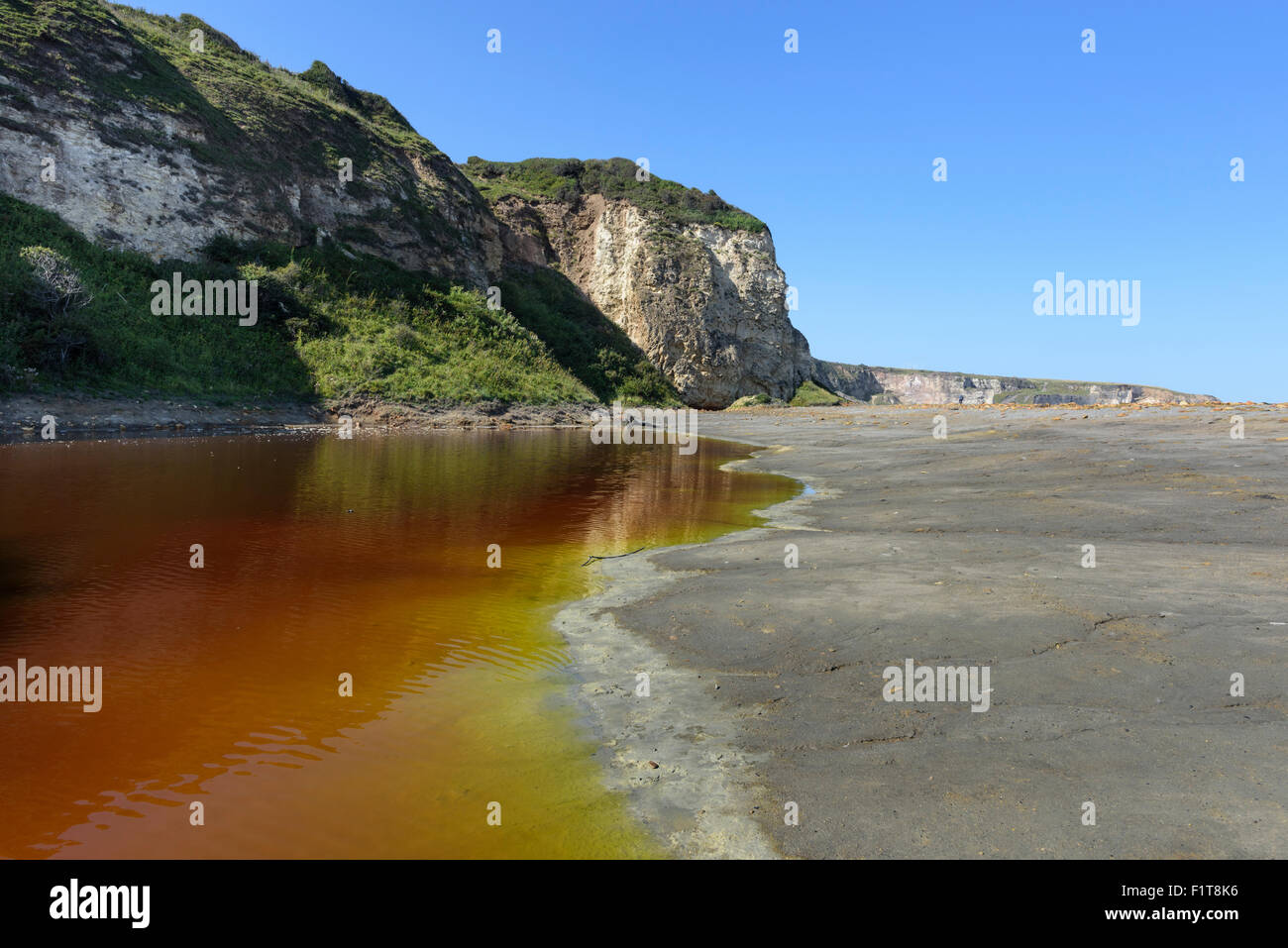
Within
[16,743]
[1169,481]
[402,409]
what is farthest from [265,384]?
[1169,481]

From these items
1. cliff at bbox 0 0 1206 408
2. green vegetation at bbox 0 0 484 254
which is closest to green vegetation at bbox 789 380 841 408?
cliff at bbox 0 0 1206 408

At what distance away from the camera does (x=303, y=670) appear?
754cm

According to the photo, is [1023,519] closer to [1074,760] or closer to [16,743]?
[1074,760]

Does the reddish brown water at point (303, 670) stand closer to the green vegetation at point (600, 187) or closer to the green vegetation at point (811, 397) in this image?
the green vegetation at point (811, 397)

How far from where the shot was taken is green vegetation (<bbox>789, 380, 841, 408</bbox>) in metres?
82.7

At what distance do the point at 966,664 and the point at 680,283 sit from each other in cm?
7605

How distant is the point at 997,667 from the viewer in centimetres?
671

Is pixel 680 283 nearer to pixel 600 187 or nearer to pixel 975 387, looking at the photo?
pixel 600 187

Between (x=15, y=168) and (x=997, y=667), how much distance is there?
52763 mm

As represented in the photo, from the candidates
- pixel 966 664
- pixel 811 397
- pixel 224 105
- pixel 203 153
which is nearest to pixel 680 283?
pixel 811 397

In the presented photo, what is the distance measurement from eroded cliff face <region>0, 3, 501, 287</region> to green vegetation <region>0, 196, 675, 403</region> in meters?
2.35

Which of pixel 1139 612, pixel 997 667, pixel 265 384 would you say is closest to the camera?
pixel 997 667

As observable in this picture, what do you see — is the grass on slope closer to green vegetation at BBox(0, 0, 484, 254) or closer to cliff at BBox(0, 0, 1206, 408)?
cliff at BBox(0, 0, 1206, 408)

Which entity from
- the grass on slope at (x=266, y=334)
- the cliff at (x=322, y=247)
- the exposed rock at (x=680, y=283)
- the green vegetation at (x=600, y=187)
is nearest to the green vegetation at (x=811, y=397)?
the exposed rock at (x=680, y=283)
